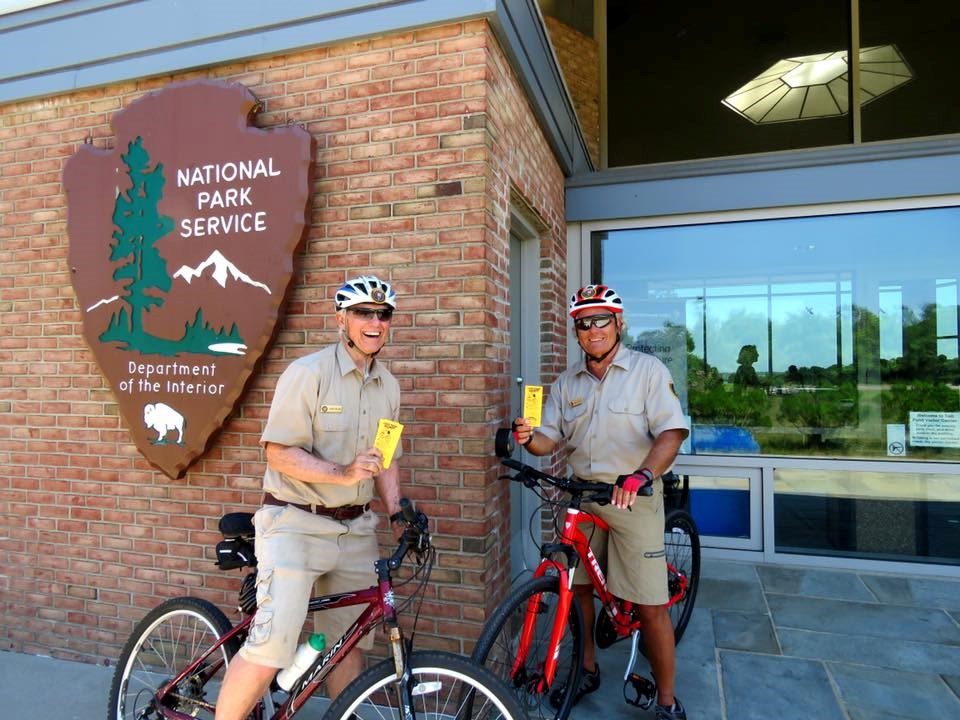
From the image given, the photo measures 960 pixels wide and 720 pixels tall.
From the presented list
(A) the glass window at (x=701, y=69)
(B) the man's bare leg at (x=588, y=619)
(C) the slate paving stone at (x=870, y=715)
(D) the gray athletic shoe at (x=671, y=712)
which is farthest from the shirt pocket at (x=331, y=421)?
(A) the glass window at (x=701, y=69)

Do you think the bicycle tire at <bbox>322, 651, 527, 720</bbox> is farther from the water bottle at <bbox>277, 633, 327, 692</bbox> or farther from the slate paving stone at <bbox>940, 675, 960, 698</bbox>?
the slate paving stone at <bbox>940, 675, 960, 698</bbox>

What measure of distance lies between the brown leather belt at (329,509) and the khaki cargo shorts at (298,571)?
0.06ft

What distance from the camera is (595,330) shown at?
2898mm

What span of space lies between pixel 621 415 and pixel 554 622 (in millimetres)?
964

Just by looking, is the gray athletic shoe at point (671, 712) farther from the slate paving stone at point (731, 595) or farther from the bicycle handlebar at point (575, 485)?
the slate paving stone at point (731, 595)

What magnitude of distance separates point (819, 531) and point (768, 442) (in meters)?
0.82

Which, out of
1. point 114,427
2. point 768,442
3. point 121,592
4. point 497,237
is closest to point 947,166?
point 768,442

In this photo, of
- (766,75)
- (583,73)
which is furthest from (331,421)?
(766,75)

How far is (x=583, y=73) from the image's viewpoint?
20.1 ft

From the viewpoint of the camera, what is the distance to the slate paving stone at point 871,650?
3.44m

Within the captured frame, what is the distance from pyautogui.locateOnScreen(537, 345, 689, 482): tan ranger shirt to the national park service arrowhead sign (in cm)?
163

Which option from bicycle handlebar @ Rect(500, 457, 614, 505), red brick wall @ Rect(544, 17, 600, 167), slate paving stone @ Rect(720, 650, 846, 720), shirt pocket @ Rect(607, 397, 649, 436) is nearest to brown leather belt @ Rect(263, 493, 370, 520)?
bicycle handlebar @ Rect(500, 457, 614, 505)

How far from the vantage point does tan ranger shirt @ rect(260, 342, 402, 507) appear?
2221 mm

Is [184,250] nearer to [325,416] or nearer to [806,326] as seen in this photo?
[325,416]
